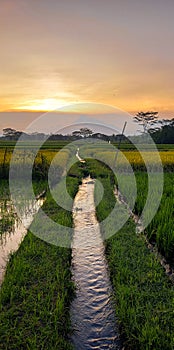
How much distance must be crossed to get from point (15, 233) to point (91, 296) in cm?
270

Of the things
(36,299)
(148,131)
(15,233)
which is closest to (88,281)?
(36,299)

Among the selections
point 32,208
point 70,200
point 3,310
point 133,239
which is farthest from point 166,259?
point 70,200

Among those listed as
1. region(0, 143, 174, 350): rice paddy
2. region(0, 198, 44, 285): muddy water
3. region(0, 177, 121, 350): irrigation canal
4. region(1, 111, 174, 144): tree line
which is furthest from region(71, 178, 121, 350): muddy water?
region(1, 111, 174, 144): tree line

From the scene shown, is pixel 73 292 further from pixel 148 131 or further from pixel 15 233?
Result: pixel 148 131

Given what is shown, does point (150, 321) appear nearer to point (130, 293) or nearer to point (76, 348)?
point (130, 293)

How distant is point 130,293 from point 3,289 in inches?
59.7

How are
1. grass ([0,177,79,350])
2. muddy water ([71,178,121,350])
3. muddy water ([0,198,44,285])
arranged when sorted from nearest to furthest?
1. grass ([0,177,79,350])
2. muddy water ([71,178,121,350])
3. muddy water ([0,198,44,285])

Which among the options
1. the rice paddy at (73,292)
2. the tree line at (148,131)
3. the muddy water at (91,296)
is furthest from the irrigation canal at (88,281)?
the tree line at (148,131)

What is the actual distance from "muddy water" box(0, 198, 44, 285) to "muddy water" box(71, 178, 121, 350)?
1038mm

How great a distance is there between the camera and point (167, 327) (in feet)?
10.0

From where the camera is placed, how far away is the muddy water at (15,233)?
5.02m

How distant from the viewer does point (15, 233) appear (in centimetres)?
617

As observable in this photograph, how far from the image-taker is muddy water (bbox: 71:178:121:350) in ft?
10.3

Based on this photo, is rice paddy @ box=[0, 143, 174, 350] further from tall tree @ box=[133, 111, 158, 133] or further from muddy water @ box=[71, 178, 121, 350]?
tall tree @ box=[133, 111, 158, 133]
